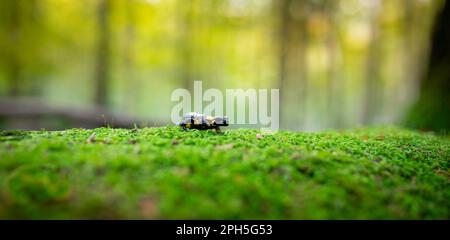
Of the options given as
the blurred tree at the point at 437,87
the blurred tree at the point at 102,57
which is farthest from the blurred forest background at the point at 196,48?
the blurred tree at the point at 437,87

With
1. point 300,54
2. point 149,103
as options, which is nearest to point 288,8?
point 300,54

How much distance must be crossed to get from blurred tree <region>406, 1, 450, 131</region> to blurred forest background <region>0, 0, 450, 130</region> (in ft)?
13.8

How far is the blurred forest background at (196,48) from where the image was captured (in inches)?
514

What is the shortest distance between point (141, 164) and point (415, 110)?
8.01 m

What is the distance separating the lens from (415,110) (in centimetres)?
780

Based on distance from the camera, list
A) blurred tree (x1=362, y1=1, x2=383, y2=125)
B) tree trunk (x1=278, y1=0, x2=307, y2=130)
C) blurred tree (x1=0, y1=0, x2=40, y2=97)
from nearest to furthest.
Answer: tree trunk (x1=278, y1=0, x2=307, y2=130), blurred tree (x1=0, y1=0, x2=40, y2=97), blurred tree (x1=362, y1=1, x2=383, y2=125)

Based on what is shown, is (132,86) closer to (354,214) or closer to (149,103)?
(149,103)

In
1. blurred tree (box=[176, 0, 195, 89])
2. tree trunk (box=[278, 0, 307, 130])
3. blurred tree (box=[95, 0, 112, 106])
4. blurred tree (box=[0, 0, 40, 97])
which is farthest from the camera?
blurred tree (box=[176, 0, 195, 89])

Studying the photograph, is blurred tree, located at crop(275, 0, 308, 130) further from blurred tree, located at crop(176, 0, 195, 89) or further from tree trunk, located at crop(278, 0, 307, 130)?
blurred tree, located at crop(176, 0, 195, 89)

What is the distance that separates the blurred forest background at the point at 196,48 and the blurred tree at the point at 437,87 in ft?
13.8

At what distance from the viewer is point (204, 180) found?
2.63m

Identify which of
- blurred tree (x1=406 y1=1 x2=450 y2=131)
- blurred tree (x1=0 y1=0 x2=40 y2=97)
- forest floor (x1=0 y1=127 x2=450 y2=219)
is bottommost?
forest floor (x1=0 y1=127 x2=450 y2=219)

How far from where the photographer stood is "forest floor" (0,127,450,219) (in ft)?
7.73

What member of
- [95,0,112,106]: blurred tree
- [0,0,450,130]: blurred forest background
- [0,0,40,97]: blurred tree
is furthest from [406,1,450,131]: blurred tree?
[0,0,40,97]: blurred tree
